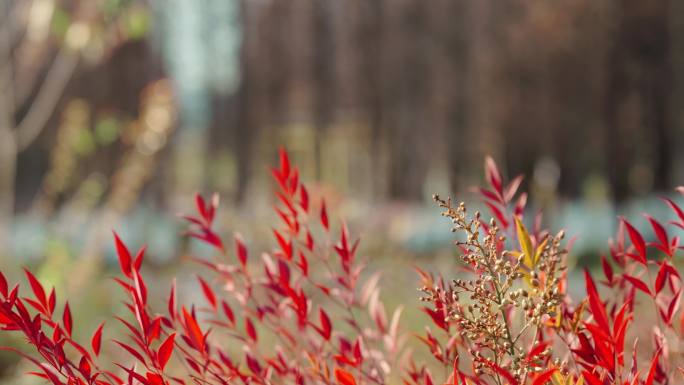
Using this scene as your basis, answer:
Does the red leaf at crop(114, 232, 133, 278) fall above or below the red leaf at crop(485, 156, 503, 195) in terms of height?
below

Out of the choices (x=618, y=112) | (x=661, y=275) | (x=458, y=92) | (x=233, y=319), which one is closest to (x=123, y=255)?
(x=233, y=319)

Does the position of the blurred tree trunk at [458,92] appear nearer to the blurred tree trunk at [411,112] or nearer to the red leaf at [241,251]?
the blurred tree trunk at [411,112]

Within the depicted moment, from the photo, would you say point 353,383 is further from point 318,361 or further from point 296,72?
point 296,72

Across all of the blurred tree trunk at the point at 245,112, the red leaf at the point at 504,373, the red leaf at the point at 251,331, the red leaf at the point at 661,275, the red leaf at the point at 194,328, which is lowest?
the red leaf at the point at 194,328

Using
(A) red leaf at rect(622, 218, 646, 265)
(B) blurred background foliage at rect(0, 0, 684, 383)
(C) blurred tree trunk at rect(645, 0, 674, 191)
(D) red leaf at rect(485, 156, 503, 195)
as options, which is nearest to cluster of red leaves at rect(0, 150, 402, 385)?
(D) red leaf at rect(485, 156, 503, 195)

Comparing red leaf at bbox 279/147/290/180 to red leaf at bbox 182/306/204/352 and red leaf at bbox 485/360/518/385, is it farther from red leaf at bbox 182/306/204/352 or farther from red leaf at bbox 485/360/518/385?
red leaf at bbox 485/360/518/385

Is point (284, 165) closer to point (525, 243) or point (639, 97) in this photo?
point (525, 243)

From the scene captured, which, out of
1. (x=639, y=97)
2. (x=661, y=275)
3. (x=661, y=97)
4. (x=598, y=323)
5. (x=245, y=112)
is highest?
(x=661, y=97)

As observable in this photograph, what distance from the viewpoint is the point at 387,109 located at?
10.9 metres

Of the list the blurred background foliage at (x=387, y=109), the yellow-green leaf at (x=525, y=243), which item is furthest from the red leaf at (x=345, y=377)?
the blurred background foliage at (x=387, y=109)

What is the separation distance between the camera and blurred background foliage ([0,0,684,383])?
9570 mm

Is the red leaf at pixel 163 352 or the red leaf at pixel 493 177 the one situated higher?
the red leaf at pixel 493 177

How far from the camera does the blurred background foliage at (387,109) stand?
9570 millimetres

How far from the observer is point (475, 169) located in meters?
10.3
